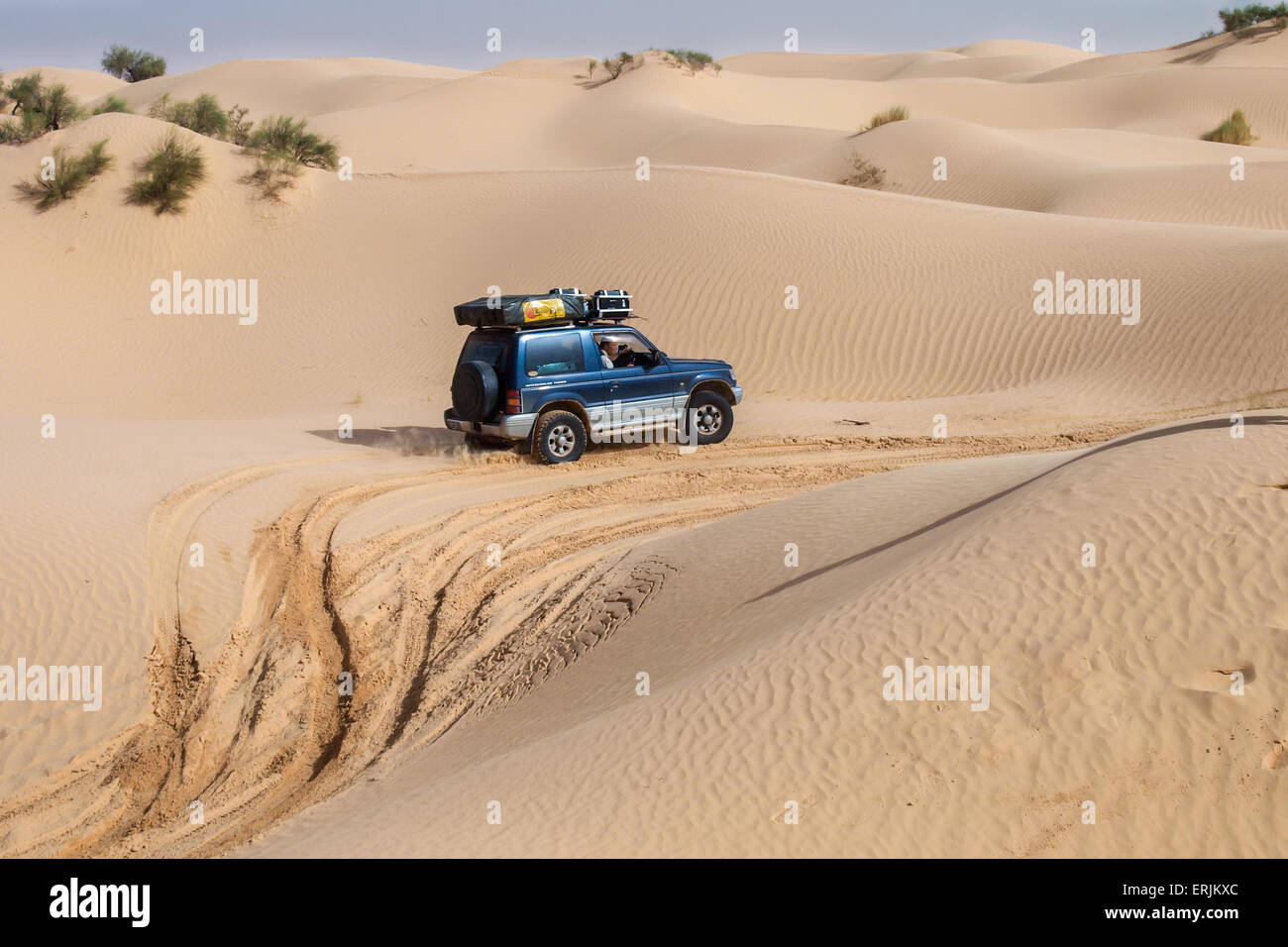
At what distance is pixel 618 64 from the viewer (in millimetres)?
68438

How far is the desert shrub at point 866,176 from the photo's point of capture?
39219mm

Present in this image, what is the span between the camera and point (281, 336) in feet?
77.2

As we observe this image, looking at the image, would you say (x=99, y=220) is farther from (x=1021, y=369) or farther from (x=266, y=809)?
(x=266, y=809)

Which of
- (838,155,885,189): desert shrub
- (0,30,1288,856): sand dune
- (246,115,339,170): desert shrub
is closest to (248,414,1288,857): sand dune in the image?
(0,30,1288,856): sand dune

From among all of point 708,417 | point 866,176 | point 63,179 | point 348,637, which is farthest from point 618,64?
point 348,637

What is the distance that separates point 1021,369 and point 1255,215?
17.7 meters

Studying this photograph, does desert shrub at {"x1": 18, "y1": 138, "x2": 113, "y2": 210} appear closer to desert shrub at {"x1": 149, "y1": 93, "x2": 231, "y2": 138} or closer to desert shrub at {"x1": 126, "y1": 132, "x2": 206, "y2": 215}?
desert shrub at {"x1": 126, "y1": 132, "x2": 206, "y2": 215}

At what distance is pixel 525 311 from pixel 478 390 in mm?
1129

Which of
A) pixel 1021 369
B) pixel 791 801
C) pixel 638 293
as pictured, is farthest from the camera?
pixel 638 293

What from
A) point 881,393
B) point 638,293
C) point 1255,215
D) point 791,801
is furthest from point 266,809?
point 1255,215

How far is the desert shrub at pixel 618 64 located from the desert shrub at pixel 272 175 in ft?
139

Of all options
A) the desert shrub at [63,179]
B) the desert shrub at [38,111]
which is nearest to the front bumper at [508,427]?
the desert shrub at [63,179]

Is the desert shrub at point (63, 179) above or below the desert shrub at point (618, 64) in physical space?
below

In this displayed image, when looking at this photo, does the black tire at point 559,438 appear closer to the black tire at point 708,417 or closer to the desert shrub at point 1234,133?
the black tire at point 708,417
